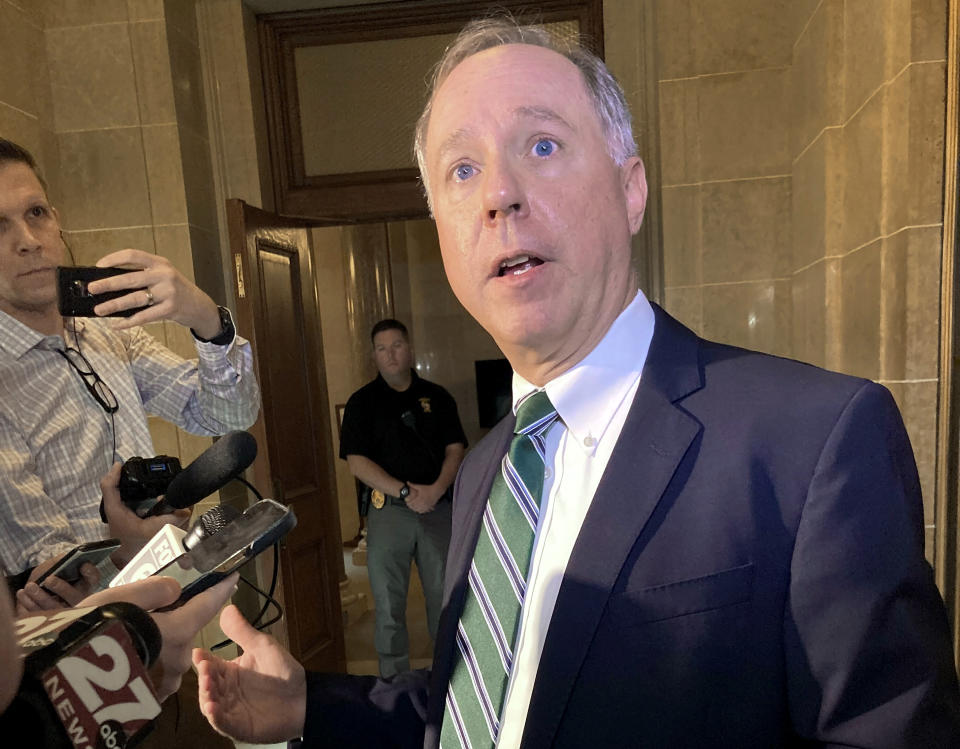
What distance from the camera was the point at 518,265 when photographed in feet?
2.84

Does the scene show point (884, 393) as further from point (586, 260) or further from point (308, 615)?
point (308, 615)

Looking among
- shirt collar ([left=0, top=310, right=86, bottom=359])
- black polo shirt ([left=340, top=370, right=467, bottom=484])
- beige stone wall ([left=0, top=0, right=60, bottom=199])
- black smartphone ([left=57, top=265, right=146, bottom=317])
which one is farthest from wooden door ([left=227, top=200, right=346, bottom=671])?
black smartphone ([left=57, top=265, right=146, bottom=317])

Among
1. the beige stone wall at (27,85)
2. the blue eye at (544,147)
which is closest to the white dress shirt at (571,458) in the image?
the blue eye at (544,147)

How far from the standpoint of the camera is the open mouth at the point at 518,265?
85 cm

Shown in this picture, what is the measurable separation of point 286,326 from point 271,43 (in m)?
1.53

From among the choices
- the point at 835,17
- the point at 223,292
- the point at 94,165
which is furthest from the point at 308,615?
the point at 835,17

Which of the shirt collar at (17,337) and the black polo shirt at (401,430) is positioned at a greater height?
the shirt collar at (17,337)

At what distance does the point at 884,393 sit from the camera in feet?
2.32

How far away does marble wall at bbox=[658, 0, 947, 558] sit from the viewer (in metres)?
1.80

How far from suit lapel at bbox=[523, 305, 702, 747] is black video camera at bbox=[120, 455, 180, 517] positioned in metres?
0.69

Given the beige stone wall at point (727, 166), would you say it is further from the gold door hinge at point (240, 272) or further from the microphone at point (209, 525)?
the microphone at point (209, 525)

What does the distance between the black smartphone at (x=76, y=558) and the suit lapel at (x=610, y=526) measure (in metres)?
0.66

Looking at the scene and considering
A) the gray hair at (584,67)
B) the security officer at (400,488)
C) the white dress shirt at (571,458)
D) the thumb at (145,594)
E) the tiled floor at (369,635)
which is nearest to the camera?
the thumb at (145,594)

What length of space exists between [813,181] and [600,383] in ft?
7.35
